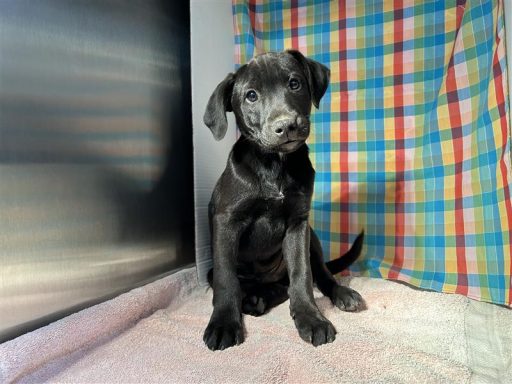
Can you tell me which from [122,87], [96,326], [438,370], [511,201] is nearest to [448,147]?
[511,201]

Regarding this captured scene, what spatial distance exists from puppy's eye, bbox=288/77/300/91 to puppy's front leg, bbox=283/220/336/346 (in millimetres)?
498

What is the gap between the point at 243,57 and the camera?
2.36 meters

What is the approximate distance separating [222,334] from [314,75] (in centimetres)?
100

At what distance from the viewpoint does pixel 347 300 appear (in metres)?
1.58

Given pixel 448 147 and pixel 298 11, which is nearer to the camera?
pixel 448 147

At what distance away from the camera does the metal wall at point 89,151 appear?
131cm

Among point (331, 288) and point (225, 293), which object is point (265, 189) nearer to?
point (225, 293)

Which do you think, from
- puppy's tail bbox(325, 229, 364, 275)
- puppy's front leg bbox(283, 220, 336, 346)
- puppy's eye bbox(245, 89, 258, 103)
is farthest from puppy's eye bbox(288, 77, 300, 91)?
puppy's tail bbox(325, 229, 364, 275)

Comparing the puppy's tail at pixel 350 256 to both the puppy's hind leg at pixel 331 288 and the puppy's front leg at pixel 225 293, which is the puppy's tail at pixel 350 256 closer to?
the puppy's hind leg at pixel 331 288

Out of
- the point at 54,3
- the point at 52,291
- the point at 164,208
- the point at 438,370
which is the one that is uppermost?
the point at 54,3

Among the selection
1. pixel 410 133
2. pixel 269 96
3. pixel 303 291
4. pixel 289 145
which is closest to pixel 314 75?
pixel 269 96

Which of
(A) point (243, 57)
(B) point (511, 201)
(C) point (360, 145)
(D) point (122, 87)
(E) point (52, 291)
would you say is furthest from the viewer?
(A) point (243, 57)

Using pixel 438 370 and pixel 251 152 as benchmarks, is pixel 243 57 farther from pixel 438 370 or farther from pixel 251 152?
pixel 438 370

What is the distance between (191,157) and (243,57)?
66 centimetres
